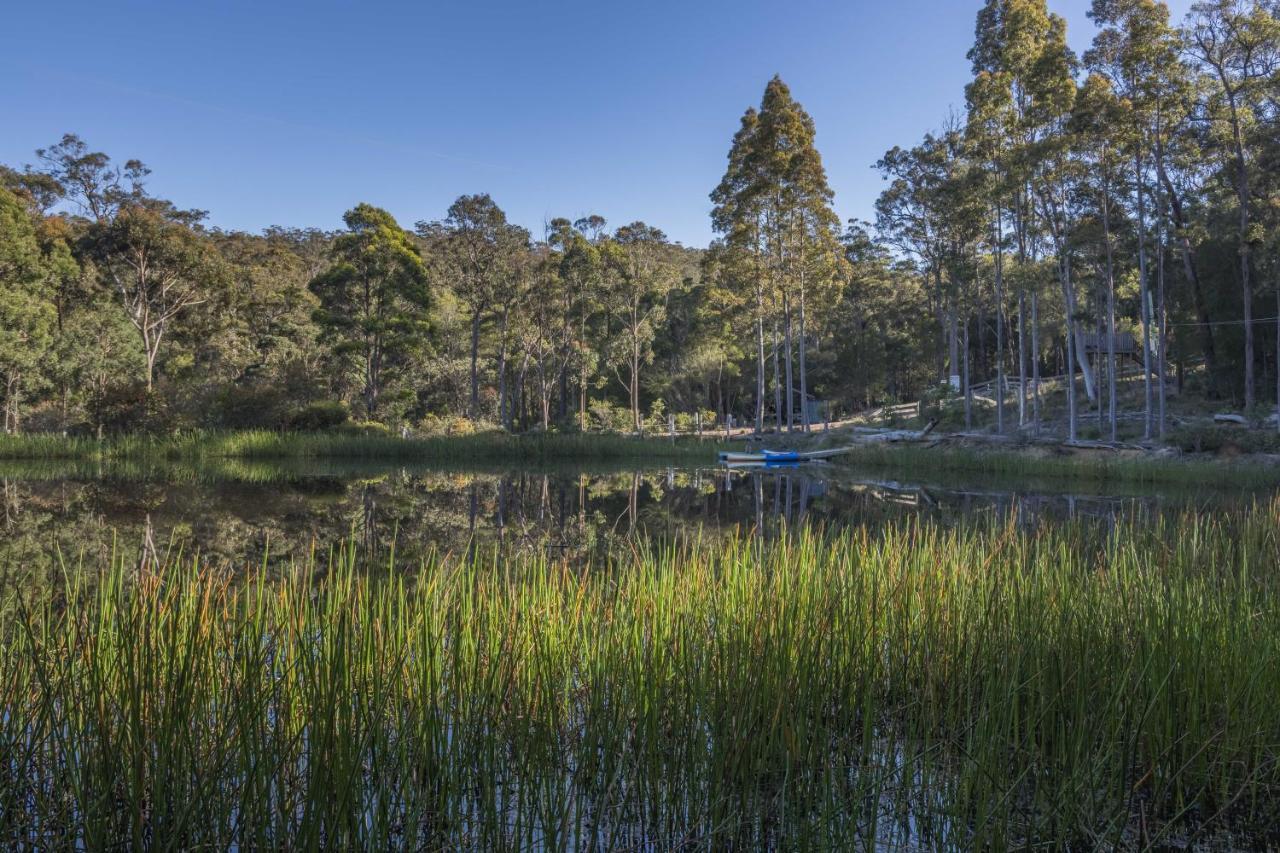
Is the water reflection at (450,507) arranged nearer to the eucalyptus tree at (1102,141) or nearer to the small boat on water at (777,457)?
the small boat on water at (777,457)

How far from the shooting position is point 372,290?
22.7 metres

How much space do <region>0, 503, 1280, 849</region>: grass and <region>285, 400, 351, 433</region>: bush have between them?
19.3 m

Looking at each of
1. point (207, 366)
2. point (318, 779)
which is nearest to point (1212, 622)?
point (318, 779)

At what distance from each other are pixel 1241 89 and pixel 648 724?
18951 mm

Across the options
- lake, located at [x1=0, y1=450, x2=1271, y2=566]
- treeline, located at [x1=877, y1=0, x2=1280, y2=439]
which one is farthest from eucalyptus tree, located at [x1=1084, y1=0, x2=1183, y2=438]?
lake, located at [x1=0, y1=450, x2=1271, y2=566]

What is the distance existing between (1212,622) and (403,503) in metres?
8.79

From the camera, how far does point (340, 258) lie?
21.9m

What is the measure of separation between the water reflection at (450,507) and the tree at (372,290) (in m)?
6.84

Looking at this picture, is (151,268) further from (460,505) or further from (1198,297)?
(1198,297)

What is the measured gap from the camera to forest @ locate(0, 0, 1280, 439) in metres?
15.7

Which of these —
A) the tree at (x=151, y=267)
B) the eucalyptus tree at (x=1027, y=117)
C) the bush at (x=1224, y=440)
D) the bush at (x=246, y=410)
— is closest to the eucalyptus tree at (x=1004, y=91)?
the eucalyptus tree at (x=1027, y=117)

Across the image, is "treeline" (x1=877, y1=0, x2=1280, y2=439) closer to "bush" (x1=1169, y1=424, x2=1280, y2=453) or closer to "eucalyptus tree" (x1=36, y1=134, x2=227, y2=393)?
"bush" (x1=1169, y1=424, x2=1280, y2=453)

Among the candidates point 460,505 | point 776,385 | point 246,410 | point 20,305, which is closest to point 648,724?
point 460,505

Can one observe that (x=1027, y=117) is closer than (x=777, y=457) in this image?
Yes
